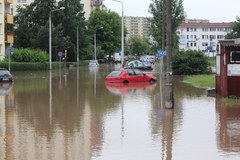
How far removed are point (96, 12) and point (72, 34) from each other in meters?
40.2

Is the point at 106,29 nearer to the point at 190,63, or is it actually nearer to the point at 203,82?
the point at 190,63

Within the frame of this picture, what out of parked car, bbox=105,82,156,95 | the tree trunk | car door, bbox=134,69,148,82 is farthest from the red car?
the tree trunk

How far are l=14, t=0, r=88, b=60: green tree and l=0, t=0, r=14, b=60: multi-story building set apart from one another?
6.53 meters

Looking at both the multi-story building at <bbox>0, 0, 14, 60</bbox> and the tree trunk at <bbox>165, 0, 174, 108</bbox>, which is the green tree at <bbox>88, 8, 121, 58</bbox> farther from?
the tree trunk at <bbox>165, 0, 174, 108</bbox>

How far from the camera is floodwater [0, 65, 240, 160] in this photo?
36.0 feet

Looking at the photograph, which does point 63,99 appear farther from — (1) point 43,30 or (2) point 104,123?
(1) point 43,30

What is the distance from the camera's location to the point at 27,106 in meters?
21.5

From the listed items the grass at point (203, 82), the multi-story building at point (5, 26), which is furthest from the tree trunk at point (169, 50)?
the multi-story building at point (5, 26)

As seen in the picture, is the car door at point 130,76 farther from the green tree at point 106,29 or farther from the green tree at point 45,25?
the green tree at point 106,29

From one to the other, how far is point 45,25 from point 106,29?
152 feet

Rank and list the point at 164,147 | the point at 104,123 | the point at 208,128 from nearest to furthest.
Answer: the point at 164,147 < the point at 208,128 < the point at 104,123

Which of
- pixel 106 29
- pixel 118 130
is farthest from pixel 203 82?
pixel 106 29

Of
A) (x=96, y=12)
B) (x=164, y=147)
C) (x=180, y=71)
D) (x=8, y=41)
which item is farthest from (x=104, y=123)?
(x=96, y=12)

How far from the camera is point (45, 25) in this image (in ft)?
277
